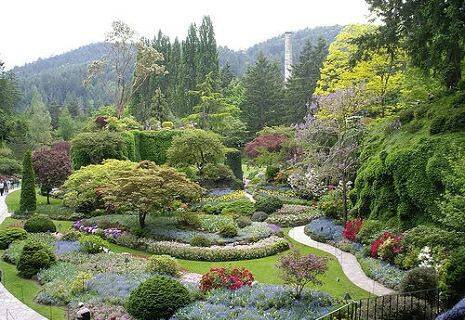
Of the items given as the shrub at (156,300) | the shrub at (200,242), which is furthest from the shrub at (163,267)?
the shrub at (200,242)

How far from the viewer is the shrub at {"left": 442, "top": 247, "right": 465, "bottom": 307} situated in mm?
9854

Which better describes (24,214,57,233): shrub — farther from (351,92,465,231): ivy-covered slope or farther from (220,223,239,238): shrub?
(351,92,465,231): ivy-covered slope

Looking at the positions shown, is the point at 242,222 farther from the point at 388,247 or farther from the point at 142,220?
the point at 388,247

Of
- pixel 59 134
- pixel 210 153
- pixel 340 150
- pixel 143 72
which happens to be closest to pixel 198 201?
pixel 210 153

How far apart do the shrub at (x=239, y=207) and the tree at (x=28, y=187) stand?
1148 cm

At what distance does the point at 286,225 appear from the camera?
24234mm

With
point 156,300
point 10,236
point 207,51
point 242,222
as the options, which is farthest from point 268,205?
point 207,51

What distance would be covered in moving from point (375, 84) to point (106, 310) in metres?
22.2

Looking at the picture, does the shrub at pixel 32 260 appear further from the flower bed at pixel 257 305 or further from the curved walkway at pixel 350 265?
the curved walkway at pixel 350 265

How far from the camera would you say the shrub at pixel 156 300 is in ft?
37.0

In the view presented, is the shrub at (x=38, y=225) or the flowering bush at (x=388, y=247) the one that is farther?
the shrub at (x=38, y=225)

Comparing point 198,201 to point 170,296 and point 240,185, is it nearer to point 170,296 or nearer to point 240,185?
point 240,185

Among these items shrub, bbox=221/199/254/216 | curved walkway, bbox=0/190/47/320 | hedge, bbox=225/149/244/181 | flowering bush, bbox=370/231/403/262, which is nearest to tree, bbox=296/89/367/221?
shrub, bbox=221/199/254/216

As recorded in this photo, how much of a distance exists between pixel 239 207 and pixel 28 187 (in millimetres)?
12687
